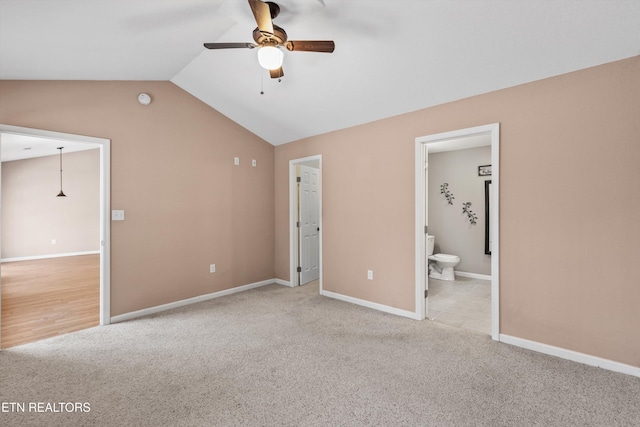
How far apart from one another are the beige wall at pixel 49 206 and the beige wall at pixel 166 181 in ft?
20.9

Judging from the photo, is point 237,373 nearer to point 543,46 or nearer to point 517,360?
point 517,360

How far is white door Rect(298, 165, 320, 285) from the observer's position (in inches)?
196

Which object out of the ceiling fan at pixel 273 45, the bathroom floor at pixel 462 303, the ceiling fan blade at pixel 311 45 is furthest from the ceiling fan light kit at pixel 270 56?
the bathroom floor at pixel 462 303

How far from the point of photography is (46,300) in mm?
4188

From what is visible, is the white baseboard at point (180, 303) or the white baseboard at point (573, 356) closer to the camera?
the white baseboard at point (573, 356)

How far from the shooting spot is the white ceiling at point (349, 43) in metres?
2.06

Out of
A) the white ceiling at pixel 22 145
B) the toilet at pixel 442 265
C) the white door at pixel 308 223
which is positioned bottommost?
the toilet at pixel 442 265

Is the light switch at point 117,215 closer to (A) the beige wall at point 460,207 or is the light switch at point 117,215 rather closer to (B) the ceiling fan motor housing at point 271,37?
(B) the ceiling fan motor housing at point 271,37

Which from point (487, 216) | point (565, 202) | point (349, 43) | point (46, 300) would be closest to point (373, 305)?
point (565, 202)

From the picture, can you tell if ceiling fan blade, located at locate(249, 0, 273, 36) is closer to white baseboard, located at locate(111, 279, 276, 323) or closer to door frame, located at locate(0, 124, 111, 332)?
door frame, located at locate(0, 124, 111, 332)

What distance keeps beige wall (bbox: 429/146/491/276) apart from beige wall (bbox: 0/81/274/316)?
11.3ft

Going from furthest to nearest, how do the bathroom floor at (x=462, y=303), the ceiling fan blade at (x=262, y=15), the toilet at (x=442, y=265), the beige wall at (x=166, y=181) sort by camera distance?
the toilet at (x=442, y=265) → the bathroom floor at (x=462, y=303) → the beige wall at (x=166, y=181) → the ceiling fan blade at (x=262, y=15)

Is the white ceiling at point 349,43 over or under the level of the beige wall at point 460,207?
over

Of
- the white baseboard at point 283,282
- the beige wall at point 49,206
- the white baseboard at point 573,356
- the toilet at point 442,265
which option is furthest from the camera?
the beige wall at point 49,206
